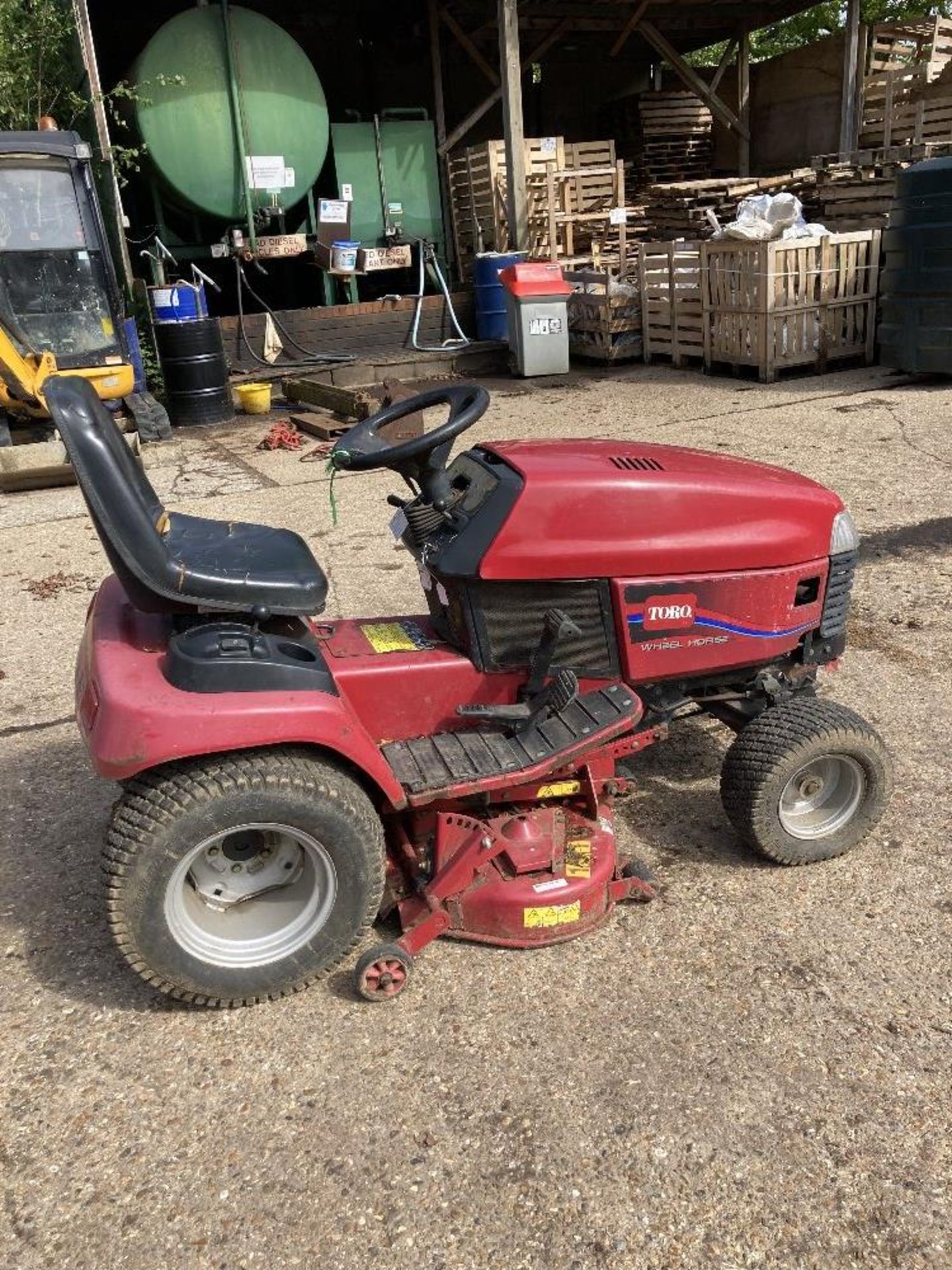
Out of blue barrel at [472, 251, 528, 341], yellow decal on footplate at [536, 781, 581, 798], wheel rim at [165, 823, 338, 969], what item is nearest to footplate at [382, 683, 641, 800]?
yellow decal on footplate at [536, 781, 581, 798]

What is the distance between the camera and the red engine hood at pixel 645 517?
2.40 metres

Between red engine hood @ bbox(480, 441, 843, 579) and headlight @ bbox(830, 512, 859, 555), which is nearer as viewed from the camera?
red engine hood @ bbox(480, 441, 843, 579)

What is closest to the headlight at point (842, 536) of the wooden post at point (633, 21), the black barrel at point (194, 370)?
the black barrel at point (194, 370)

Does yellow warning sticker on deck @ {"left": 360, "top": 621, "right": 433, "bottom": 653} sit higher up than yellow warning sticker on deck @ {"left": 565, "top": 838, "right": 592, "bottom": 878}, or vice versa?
yellow warning sticker on deck @ {"left": 360, "top": 621, "right": 433, "bottom": 653}

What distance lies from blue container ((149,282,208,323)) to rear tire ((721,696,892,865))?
27.6 ft

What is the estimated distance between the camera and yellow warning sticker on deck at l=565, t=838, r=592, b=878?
2.45 m

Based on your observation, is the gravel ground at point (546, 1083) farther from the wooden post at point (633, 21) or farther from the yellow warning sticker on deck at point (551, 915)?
the wooden post at point (633, 21)

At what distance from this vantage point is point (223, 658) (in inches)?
84.6

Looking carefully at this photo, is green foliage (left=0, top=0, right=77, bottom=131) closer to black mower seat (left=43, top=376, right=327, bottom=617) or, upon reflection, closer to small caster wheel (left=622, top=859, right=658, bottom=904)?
black mower seat (left=43, top=376, right=327, bottom=617)

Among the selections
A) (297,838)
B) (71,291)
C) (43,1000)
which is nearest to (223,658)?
(297,838)

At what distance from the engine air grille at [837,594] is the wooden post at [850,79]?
13.1m

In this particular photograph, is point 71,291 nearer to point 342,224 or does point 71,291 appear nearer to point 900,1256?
point 342,224

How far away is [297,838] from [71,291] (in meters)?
7.65

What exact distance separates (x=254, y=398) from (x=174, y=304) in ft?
3.78
